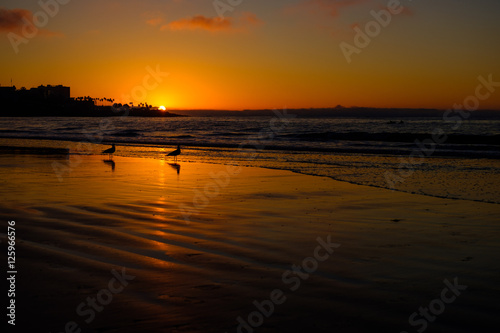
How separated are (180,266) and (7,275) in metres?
2.01

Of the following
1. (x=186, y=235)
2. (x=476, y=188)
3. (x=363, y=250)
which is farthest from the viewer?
(x=476, y=188)

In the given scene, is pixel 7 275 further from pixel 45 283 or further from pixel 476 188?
pixel 476 188

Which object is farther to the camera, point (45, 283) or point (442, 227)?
point (442, 227)

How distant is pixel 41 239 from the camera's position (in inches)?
300

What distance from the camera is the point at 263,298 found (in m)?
5.28

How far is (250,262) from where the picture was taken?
6.62 m

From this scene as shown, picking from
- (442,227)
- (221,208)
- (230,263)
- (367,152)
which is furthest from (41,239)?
(367,152)

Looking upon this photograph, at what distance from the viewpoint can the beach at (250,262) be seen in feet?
15.7

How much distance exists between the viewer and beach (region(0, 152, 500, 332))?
4789mm

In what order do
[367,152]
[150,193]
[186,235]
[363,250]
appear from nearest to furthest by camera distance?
[363,250]
[186,235]
[150,193]
[367,152]

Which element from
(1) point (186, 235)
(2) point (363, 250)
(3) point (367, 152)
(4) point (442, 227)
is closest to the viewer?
(2) point (363, 250)

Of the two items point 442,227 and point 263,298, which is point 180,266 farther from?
point 442,227

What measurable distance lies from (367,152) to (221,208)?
22341mm

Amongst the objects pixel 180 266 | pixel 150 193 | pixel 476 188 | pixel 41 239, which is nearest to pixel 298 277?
pixel 180 266
